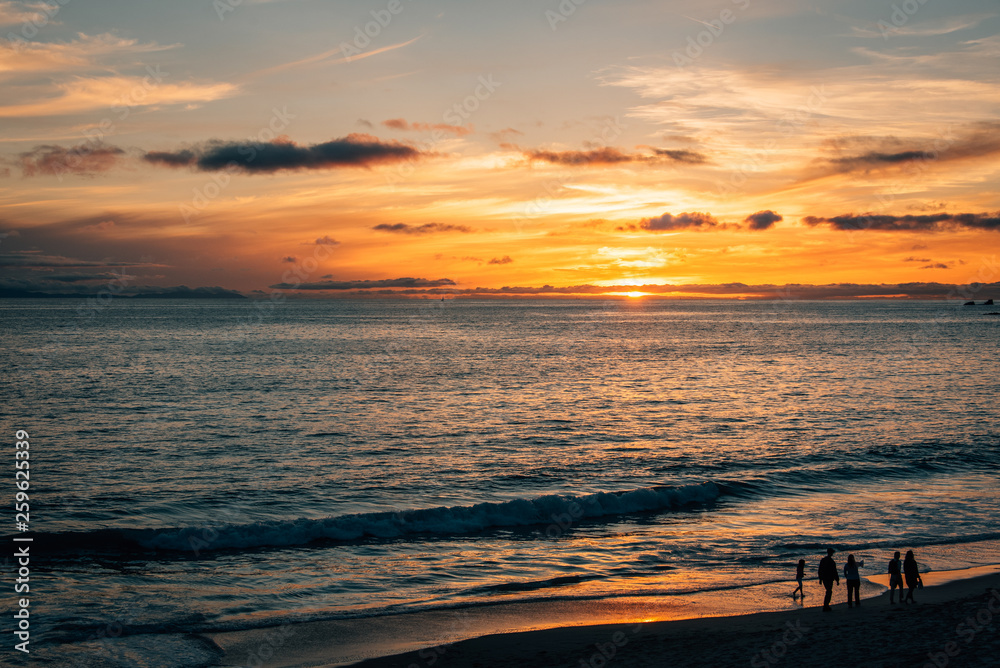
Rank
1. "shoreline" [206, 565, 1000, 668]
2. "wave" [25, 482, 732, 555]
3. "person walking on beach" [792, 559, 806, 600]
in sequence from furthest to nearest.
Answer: "wave" [25, 482, 732, 555] → "person walking on beach" [792, 559, 806, 600] → "shoreline" [206, 565, 1000, 668]

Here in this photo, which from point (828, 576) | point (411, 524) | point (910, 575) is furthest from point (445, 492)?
point (910, 575)

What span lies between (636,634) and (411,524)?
39.8 feet

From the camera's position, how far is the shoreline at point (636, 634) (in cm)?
1530

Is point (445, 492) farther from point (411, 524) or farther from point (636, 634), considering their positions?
point (636, 634)

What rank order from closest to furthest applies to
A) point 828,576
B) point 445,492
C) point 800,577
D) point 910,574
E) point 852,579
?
point 852,579 < point 828,576 < point 910,574 < point 800,577 < point 445,492

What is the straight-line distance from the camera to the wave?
2470 centimetres

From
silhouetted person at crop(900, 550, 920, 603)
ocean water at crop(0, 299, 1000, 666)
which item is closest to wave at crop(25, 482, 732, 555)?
ocean water at crop(0, 299, 1000, 666)

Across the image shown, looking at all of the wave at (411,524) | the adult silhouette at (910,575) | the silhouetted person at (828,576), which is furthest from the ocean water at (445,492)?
the adult silhouette at (910,575)

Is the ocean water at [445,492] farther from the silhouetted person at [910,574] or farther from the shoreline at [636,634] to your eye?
the silhouetted person at [910,574]

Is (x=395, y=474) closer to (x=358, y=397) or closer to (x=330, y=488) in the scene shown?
(x=330, y=488)

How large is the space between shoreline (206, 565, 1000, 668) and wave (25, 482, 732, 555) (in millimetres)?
7877

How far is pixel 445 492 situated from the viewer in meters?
31.1

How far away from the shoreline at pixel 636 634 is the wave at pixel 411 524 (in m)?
7.88

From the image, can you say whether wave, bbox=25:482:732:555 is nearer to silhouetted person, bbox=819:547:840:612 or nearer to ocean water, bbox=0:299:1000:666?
ocean water, bbox=0:299:1000:666
